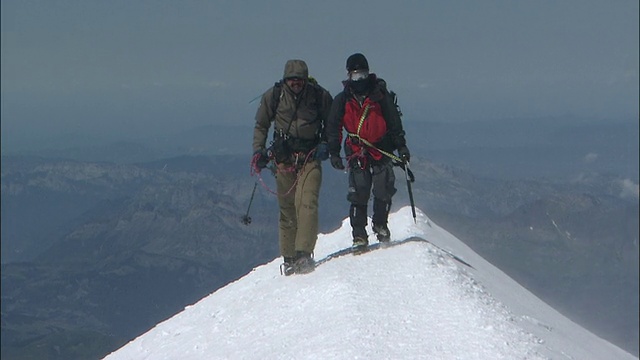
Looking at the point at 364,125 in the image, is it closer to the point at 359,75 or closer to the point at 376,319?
the point at 359,75

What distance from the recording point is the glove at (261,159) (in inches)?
483

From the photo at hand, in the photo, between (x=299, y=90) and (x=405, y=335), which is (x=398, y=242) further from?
(x=405, y=335)

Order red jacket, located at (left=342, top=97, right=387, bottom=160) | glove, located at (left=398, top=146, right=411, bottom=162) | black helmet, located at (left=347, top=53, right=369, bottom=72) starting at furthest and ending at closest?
glove, located at (left=398, top=146, right=411, bottom=162)
red jacket, located at (left=342, top=97, right=387, bottom=160)
black helmet, located at (left=347, top=53, right=369, bottom=72)

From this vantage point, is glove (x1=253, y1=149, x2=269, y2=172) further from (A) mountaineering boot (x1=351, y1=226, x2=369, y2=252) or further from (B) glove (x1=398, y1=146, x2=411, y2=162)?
(B) glove (x1=398, y1=146, x2=411, y2=162)

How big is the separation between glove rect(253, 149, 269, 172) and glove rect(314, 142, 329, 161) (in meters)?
1.02

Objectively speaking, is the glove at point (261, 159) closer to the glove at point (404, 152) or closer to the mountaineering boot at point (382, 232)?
the glove at point (404, 152)

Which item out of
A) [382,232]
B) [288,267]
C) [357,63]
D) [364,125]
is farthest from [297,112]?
[382,232]

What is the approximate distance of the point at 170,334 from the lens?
472 inches

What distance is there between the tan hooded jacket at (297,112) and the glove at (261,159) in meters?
0.36

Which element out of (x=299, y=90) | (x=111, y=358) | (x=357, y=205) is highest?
(x=299, y=90)

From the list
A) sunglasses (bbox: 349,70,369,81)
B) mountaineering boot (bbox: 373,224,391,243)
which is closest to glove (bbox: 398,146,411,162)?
sunglasses (bbox: 349,70,369,81)

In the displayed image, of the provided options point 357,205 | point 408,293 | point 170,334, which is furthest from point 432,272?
point 170,334

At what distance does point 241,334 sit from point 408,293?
8.77ft

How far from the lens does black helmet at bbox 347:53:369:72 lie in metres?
11.5
